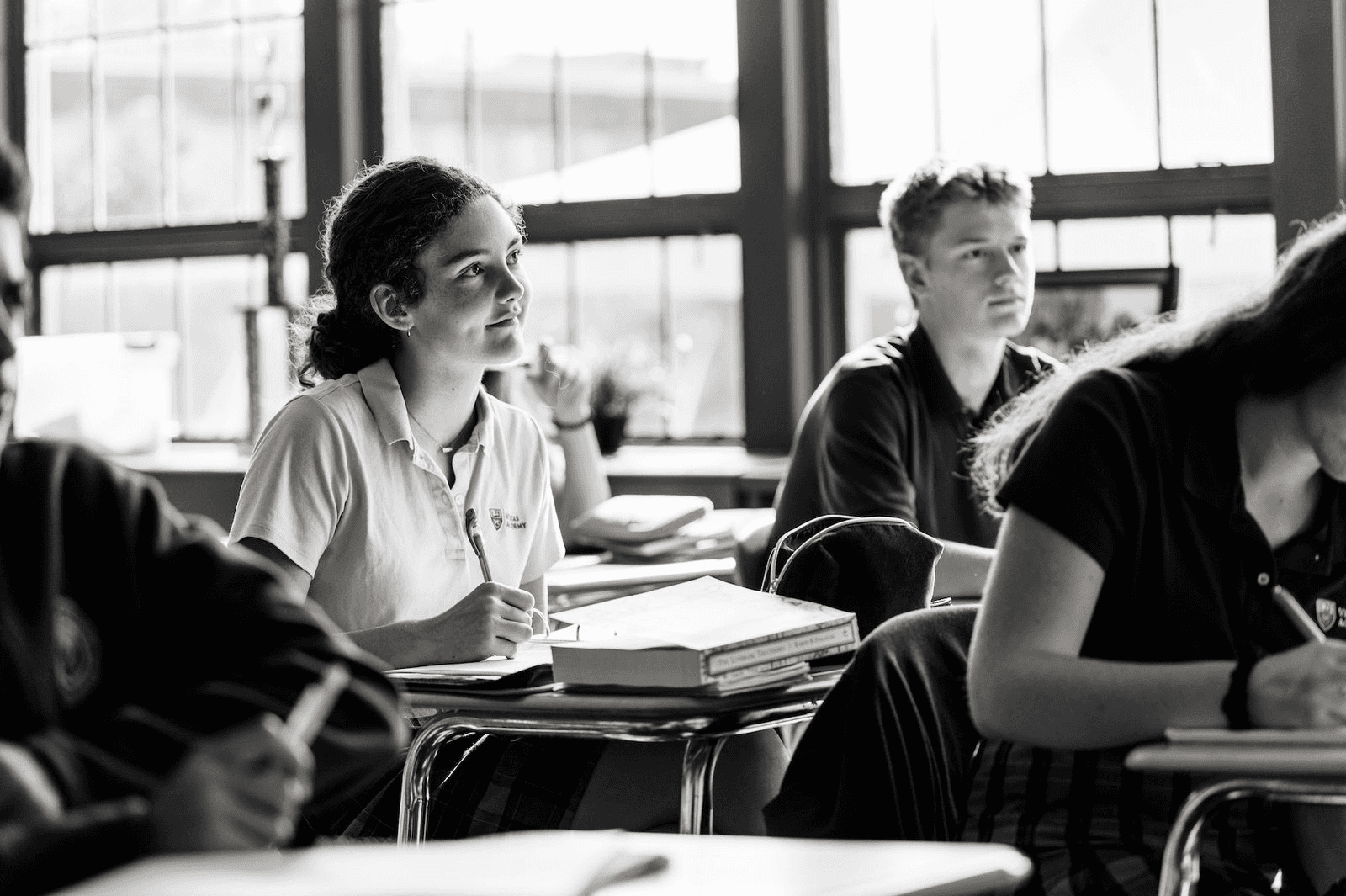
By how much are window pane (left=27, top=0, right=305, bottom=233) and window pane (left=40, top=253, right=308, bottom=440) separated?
0.18 m

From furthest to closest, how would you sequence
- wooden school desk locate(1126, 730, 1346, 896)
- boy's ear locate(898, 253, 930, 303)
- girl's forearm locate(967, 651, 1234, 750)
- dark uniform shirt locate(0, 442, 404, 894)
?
boy's ear locate(898, 253, 930, 303), girl's forearm locate(967, 651, 1234, 750), wooden school desk locate(1126, 730, 1346, 896), dark uniform shirt locate(0, 442, 404, 894)

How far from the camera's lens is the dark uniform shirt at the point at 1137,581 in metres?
1.60

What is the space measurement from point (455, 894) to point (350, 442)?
57.3 inches

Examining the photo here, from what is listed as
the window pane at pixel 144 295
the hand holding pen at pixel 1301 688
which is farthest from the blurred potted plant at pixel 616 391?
the hand holding pen at pixel 1301 688

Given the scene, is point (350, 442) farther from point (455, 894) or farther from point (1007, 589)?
point (455, 894)

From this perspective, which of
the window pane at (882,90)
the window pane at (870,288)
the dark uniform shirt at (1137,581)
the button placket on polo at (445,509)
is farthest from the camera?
the window pane at (870,288)

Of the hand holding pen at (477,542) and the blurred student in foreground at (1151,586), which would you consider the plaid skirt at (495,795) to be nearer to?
the hand holding pen at (477,542)

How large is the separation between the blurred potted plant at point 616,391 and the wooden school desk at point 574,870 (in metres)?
3.78

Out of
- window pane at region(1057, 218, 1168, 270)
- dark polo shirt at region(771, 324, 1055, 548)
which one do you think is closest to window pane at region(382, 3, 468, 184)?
window pane at region(1057, 218, 1168, 270)

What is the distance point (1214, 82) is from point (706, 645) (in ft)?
10.4

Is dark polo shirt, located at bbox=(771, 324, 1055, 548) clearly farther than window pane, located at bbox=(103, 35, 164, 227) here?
No

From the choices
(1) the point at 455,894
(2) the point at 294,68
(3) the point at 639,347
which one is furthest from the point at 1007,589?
(2) the point at 294,68

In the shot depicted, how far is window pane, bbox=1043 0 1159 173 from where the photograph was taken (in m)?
4.45

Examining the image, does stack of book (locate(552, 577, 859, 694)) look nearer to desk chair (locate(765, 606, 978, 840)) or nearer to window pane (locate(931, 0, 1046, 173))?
desk chair (locate(765, 606, 978, 840))
